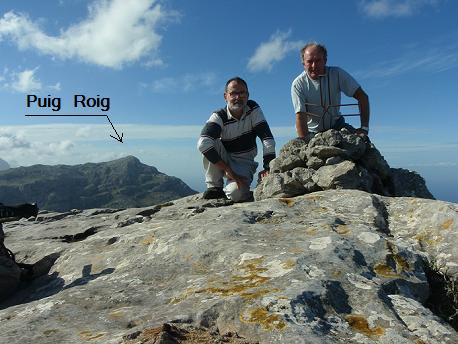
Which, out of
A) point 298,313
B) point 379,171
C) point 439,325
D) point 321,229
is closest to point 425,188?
point 379,171

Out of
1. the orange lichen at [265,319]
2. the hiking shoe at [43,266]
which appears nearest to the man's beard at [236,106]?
the hiking shoe at [43,266]

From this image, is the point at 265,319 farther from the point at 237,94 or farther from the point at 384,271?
the point at 237,94

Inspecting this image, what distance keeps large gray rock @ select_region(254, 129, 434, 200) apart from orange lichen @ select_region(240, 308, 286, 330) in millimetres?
6873

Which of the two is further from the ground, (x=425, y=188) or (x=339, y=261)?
(x=425, y=188)

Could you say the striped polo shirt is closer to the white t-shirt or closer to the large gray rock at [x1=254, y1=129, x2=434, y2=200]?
the large gray rock at [x1=254, y1=129, x2=434, y2=200]

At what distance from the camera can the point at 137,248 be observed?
7.48m

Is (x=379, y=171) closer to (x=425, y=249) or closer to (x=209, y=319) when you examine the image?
(x=425, y=249)

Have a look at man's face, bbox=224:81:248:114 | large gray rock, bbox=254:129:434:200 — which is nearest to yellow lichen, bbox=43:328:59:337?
large gray rock, bbox=254:129:434:200

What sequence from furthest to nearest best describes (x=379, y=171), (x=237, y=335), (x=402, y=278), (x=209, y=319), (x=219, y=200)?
(x=219, y=200) → (x=379, y=171) → (x=402, y=278) → (x=209, y=319) → (x=237, y=335)

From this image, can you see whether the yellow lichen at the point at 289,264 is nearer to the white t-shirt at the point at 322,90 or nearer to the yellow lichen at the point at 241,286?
the yellow lichen at the point at 241,286

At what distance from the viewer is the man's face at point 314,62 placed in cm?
1298

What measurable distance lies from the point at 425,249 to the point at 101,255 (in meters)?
6.09

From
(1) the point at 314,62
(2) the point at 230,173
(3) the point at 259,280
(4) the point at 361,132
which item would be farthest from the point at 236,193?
(3) the point at 259,280

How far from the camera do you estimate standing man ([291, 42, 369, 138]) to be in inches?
516
